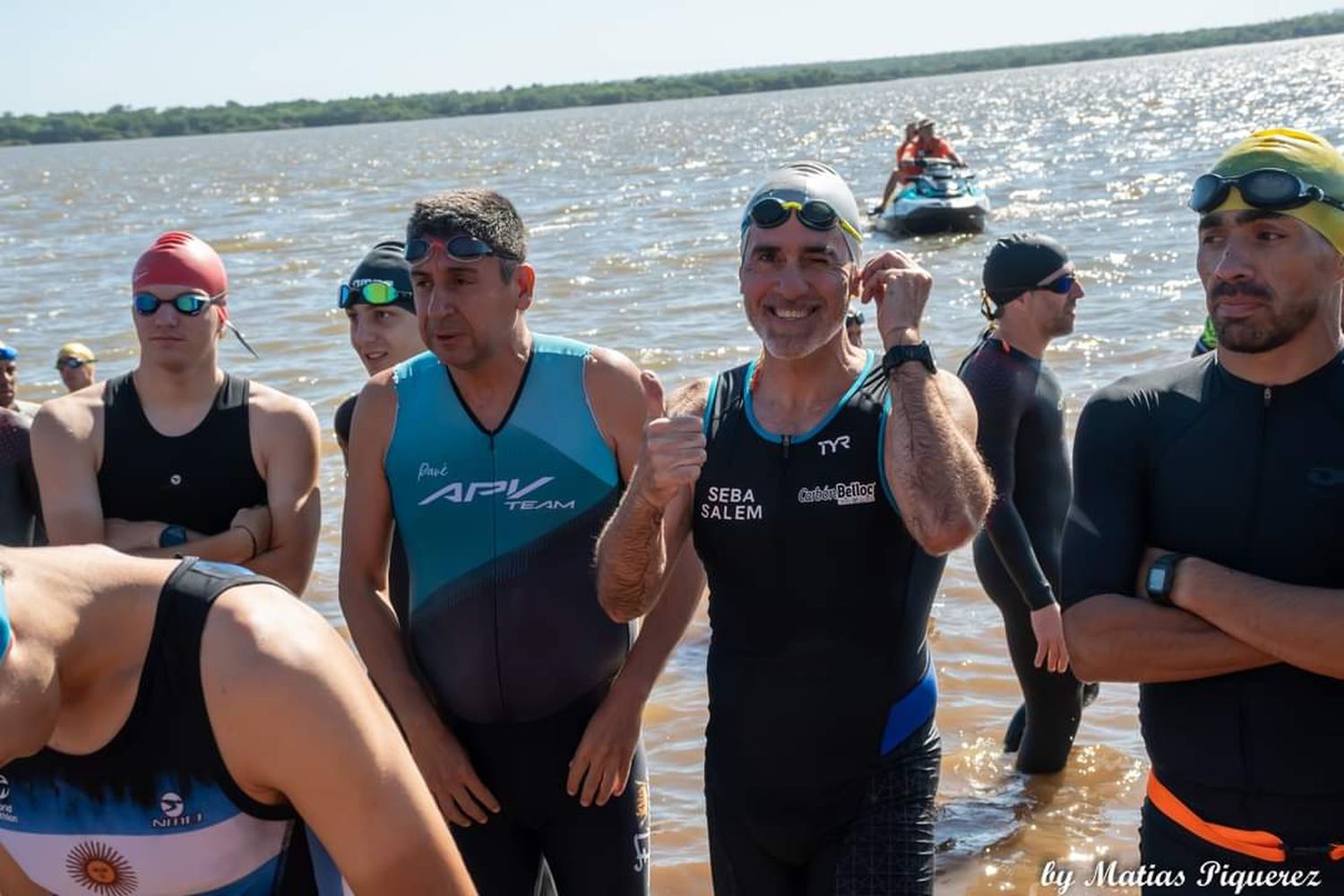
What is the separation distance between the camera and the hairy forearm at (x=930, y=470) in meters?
3.24

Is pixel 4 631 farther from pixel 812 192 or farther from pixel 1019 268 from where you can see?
pixel 1019 268

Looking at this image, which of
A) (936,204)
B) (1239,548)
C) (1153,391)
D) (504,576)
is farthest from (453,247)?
(936,204)

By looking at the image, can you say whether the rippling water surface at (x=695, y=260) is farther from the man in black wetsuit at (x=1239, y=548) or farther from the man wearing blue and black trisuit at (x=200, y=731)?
the man wearing blue and black trisuit at (x=200, y=731)

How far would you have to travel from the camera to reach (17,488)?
524 centimetres

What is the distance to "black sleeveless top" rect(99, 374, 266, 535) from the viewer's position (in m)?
4.61

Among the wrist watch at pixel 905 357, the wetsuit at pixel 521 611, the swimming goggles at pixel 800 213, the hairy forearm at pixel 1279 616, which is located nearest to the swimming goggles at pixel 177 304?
the wetsuit at pixel 521 611

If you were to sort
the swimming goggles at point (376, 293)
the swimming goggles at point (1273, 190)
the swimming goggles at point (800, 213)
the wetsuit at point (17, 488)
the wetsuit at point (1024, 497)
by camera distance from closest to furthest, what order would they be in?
the swimming goggles at point (1273, 190) → the swimming goggles at point (800, 213) → the swimming goggles at point (376, 293) → the wetsuit at point (17, 488) → the wetsuit at point (1024, 497)

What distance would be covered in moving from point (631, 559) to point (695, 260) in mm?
21109

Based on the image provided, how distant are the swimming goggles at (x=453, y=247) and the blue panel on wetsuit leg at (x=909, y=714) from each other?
1562mm

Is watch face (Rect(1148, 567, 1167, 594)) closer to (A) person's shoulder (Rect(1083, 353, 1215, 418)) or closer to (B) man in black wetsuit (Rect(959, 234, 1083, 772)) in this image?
(A) person's shoulder (Rect(1083, 353, 1215, 418))

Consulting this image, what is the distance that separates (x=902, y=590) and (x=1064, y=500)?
242 cm

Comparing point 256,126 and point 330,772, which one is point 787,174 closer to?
point 330,772

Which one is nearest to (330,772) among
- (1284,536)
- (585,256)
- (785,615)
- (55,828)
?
(55,828)

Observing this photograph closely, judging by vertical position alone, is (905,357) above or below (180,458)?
above
